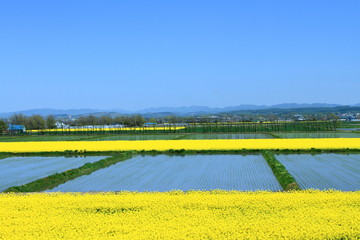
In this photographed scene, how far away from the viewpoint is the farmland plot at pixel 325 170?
56.5 ft

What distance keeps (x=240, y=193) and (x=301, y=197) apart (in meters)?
2.46

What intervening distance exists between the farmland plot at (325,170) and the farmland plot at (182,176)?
158 cm

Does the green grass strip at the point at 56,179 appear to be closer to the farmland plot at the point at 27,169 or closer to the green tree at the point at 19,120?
the farmland plot at the point at 27,169

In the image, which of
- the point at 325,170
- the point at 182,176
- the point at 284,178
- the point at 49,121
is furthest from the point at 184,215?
the point at 49,121

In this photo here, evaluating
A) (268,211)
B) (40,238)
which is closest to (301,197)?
(268,211)

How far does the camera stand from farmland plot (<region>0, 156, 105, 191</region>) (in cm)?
2155

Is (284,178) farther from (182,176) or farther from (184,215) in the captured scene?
(184,215)

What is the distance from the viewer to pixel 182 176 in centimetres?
2058

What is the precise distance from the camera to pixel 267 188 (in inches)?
667

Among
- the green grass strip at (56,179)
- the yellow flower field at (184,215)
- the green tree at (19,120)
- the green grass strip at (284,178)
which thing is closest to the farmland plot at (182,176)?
the green grass strip at (284,178)

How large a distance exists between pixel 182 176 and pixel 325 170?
8486 millimetres

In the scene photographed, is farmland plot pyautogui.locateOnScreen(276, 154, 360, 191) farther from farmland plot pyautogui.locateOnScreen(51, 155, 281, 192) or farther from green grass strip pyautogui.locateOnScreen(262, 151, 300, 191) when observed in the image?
farmland plot pyautogui.locateOnScreen(51, 155, 281, 192)

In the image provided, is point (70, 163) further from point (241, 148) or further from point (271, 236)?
point (271, 236)

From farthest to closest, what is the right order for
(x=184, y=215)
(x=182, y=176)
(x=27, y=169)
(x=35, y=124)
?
1. (x=35, y=124)
2. (x=27, y=169)
3. (x=182, y=176)
4. (x=184, y=215)
